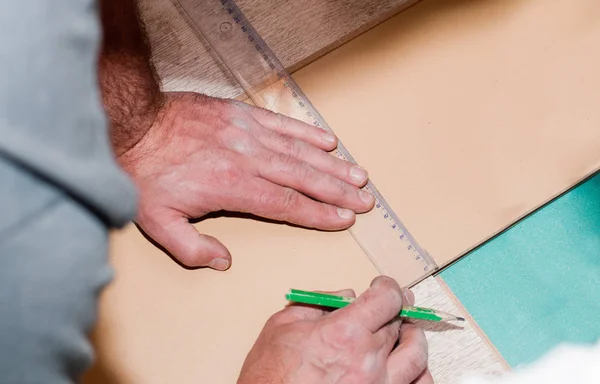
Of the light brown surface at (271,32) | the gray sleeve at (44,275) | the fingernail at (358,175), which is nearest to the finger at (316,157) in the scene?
the fingernail at (358,175)

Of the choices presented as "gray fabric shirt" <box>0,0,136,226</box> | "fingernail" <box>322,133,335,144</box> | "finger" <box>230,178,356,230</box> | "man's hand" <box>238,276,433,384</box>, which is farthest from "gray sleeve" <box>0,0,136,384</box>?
"fingernail" <box>322,133,335,144</box>

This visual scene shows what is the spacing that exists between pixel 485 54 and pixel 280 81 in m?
0.43

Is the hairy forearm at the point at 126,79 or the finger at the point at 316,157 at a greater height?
the hairy forearm at the point at 126,79

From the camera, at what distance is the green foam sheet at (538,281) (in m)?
1.15

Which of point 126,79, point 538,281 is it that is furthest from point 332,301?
point 126,79

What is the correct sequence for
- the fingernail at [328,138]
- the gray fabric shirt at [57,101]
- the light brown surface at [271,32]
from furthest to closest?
the light brown surface at [271,32] → the fingernail at [328,138] → the gray fabric shirt at [57,101]

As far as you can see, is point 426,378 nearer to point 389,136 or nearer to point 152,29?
point 389,136

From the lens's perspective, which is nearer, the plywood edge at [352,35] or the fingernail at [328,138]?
the fingernail at [328,138]

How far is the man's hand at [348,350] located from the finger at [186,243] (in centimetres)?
18

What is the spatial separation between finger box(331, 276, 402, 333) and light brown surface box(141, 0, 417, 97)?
0.54 meters

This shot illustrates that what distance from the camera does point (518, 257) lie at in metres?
1.19

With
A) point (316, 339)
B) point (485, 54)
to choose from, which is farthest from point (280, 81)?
point (316, 339)

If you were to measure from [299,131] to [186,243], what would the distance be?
0.31 meters

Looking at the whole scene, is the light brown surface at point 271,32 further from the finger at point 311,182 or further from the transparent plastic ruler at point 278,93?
the finger at point 311,182
